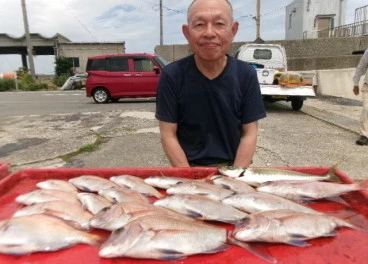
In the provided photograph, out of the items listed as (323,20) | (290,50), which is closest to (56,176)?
(290,50)

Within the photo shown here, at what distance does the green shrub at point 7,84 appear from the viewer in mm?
30278

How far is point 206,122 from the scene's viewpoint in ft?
8.45

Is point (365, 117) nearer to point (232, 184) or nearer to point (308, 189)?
point (308, 189)

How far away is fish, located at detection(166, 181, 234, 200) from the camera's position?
1723mm

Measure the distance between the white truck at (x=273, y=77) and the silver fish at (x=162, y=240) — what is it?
31.1ft

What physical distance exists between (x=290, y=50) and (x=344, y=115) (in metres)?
13.7

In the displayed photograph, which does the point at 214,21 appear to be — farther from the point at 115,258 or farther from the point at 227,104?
the point at 115,258

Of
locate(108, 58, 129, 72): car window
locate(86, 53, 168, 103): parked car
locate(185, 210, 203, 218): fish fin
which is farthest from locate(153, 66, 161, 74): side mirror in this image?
locate(185, 210, 203, 218): fish fin

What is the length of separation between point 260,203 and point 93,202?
32.4 inches

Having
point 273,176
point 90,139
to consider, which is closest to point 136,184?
point 273,176

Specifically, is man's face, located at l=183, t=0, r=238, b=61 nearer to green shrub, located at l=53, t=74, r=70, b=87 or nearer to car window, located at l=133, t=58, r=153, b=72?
car window, located at l=133, t=58, r=153, b=72

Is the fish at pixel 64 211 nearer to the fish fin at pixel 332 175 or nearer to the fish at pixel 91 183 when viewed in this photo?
the fish at pixel 91 183

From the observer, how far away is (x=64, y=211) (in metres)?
1.54

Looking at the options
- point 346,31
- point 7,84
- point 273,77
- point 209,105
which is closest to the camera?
point 209,105
